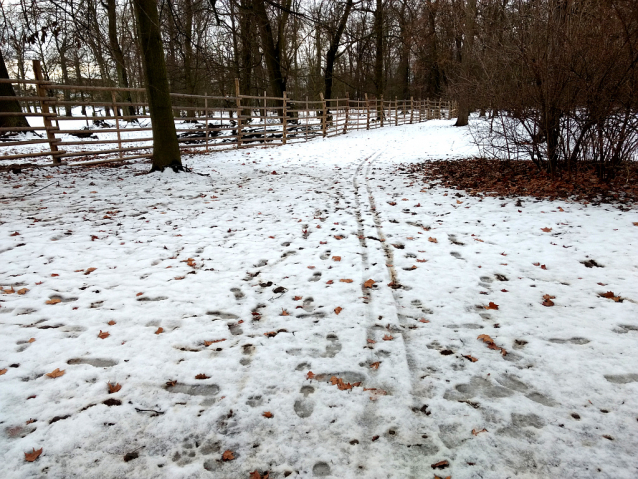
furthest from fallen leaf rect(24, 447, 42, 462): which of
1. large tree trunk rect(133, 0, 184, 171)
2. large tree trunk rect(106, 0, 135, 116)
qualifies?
large tree trunk rect(133, 0, 184, 171)

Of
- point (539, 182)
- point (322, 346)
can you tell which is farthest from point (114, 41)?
point (322, 346)

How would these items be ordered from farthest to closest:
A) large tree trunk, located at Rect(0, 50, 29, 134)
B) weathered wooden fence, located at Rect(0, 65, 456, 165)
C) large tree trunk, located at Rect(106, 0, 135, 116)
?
large tree trunk, located at Rect(0, 50, 29, 134)
weathered wooden fence, located at Rect(0, 65, 456, 165)
large tree trunk, located at Rect(106, 0, 135, 116)

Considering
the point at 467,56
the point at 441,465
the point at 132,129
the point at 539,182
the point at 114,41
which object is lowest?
the point at 441,465

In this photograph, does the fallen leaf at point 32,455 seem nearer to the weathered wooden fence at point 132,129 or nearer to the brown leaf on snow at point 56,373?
the brown leaf on snow at point 56,373

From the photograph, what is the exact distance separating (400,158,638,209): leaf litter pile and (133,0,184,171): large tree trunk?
572cm

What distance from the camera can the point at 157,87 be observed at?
26.0ft

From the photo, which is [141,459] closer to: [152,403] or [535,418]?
[152,403]

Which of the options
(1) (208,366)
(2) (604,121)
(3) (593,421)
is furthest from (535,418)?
(2) (604,121)

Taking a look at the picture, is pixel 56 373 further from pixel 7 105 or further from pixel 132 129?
pixel 7 105

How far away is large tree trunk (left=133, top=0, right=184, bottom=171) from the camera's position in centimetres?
742

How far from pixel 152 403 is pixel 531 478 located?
1.99 m

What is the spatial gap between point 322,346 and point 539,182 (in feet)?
19.8

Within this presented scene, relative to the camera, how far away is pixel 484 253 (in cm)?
430

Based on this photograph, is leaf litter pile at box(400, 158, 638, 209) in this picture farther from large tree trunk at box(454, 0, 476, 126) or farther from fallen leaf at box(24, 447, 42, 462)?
fallen leaf at box(24, 447, 42, 462)
